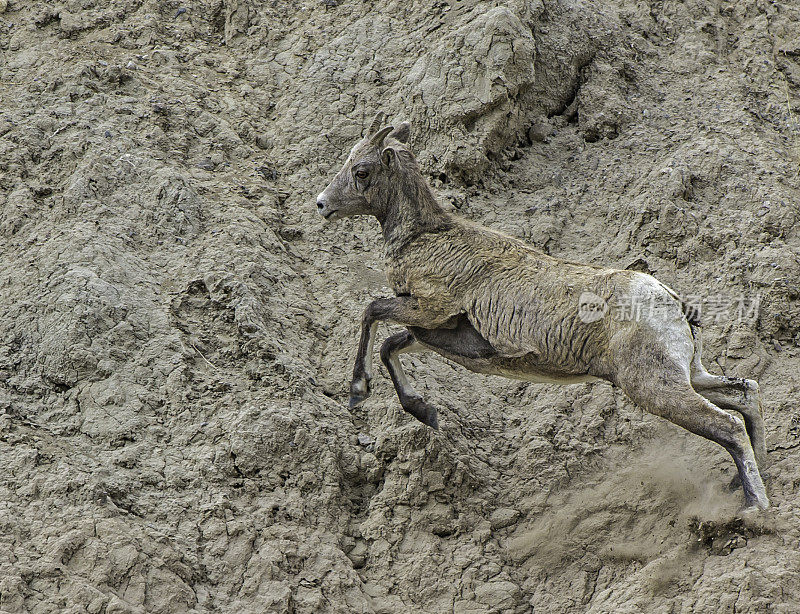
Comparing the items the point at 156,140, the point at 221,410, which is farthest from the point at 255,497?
the point at 156,140

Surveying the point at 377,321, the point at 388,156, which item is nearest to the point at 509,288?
the point at 377,321

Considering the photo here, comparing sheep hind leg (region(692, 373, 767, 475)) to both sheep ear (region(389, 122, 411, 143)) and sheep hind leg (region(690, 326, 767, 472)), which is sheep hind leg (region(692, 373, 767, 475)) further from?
sheep ear (region(389, 122, 411, 143))

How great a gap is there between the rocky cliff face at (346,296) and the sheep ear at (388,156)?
5.68 feet

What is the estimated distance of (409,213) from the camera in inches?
296

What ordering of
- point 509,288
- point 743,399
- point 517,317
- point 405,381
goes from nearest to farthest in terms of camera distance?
point 743,399 → point 517,317 → point 509,288 → point 405,381

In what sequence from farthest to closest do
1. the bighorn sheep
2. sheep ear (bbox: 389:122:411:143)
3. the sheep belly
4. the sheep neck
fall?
sheep ear (bbox: 389:122:411:143), the sheep neck, the sheep belly, the bighorn sheep

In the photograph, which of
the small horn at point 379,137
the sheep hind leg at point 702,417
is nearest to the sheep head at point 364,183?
the small horn at point 379,137

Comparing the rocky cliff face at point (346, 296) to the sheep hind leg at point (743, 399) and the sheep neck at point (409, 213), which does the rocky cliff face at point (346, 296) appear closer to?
the sheep hind leg at point (743, 399)

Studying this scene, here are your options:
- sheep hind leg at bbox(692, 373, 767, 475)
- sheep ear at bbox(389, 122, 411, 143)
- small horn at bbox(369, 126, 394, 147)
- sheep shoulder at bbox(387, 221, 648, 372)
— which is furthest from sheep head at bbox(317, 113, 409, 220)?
sheep hind leg at bbox(692, 373, 767, 475)

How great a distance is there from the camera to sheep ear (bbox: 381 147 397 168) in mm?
7504

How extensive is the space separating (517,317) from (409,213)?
4.51 feet

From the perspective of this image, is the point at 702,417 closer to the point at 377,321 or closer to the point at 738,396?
the point at 738,396

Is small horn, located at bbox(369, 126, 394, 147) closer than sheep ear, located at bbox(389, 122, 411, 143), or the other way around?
small horn, located at bbox(369, 126, 394, 147)

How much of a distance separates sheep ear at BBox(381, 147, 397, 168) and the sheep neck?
0.13m
